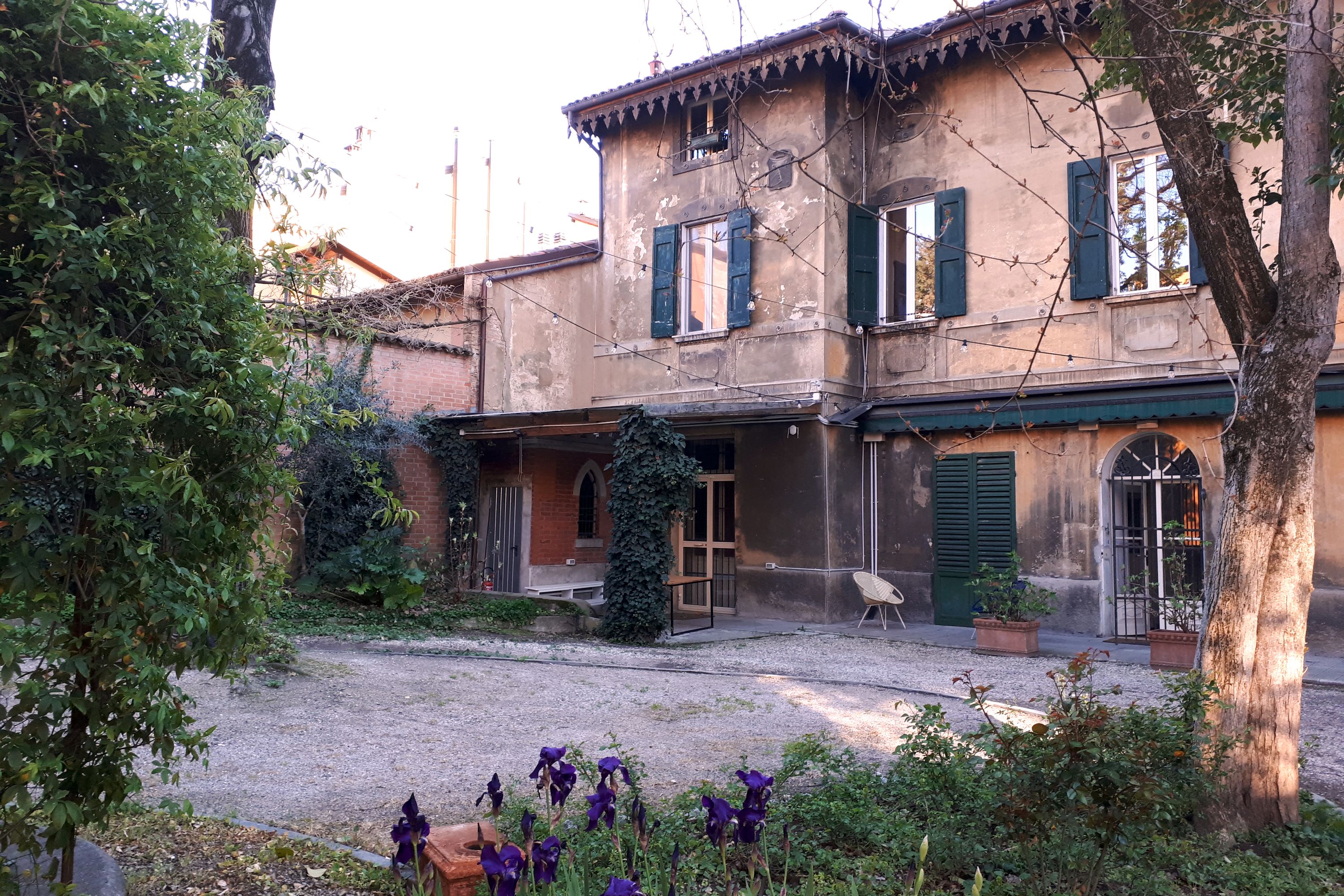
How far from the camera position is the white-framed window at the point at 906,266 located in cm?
1345

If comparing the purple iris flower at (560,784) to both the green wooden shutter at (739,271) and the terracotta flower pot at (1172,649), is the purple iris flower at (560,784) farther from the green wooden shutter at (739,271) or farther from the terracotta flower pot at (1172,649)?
the green wooden shutter at (739,271)

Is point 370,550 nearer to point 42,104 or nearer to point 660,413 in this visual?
point 660,413

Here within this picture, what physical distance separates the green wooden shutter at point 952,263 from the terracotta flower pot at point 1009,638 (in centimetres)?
428

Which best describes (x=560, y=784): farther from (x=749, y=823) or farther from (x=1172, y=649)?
(x=1172, y=649)

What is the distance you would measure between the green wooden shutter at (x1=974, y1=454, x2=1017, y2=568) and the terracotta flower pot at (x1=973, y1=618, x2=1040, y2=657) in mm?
1666

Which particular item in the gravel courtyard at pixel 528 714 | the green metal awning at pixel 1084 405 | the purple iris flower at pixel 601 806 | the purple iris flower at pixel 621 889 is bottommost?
the gravel courtyard at pixel 528 714

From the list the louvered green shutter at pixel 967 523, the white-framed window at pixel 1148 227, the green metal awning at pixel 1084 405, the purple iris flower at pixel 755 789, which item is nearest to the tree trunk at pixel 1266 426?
the purple iris flower at pixel 755 789

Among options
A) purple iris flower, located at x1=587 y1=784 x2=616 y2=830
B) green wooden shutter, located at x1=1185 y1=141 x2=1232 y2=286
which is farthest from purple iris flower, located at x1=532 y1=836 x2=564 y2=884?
green wooden shutter, located at x1=1185 y1=141 x2=1232 y2=286

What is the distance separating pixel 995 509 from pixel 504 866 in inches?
445

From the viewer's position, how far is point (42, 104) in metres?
2.73

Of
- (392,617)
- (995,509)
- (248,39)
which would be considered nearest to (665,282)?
(995,509)

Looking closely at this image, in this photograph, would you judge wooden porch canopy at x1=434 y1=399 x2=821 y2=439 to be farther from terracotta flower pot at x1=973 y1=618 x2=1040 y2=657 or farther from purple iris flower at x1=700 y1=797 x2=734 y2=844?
purple iris flower at x1=700 y1=797 x2=734 y2=844

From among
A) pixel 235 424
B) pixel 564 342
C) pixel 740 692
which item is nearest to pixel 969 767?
pixel 235 424

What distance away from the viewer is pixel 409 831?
2557mm
